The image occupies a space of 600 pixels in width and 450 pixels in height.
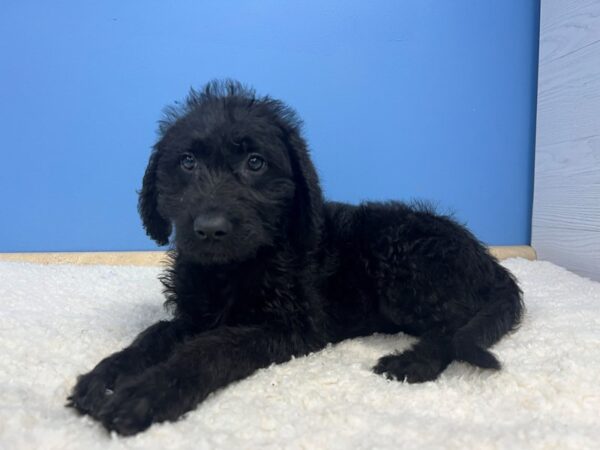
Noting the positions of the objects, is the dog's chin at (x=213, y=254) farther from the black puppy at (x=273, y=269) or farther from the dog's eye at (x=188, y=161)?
the dog's eye at (x=188, y=161)

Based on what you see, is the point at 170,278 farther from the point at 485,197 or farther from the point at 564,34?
the point at 564,34

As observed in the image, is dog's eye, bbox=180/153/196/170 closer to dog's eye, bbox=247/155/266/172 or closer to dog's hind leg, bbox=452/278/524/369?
dog's eye, bbox=247/155/266/172

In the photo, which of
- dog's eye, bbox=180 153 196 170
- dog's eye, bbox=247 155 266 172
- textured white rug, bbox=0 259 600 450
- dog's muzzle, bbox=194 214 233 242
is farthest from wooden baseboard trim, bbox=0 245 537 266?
dog's muzzle, bbox=194 214 233 242

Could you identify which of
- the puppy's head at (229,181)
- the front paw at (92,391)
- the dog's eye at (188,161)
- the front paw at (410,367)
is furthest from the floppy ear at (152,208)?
the front paw at (410,367)

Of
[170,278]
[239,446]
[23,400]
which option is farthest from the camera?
[170,278]

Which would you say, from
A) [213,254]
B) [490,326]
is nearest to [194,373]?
[213,254]

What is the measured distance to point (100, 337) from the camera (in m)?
1.67

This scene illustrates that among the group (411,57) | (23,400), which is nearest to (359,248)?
(23,400)

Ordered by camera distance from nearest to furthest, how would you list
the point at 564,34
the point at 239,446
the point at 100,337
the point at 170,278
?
the point at 239,446 < the point at 100,337 < the point at 170,278 < the point at 564,34

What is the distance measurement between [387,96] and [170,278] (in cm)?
211

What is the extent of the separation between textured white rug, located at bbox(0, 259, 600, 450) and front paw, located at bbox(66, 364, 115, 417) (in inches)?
1.6

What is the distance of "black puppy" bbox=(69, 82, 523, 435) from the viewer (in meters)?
1.40

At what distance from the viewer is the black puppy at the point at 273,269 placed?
1401 mm

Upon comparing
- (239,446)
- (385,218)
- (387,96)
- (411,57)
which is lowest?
(239,446)
